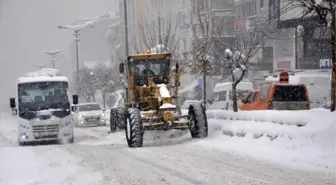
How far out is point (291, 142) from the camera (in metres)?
14.2

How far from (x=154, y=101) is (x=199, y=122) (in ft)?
6.71

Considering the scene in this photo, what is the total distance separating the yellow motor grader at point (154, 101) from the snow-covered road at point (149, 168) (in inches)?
30.4

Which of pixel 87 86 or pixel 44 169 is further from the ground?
pixel 44 169

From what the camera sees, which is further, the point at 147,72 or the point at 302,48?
the point at 302,48

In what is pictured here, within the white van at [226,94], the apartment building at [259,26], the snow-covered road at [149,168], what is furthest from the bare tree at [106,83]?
the snow-covered road at [149,168]

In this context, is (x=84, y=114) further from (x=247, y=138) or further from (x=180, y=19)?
(x=180, y=19)

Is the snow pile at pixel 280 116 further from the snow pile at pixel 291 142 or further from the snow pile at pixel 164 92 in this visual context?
the snow pile at pixel 164 92

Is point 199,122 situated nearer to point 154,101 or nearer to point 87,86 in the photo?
point 154,101

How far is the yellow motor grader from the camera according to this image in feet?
59.9

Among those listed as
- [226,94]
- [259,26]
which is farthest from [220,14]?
[226,94]

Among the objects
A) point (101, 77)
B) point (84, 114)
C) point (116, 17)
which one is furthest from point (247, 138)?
point (116, 17)

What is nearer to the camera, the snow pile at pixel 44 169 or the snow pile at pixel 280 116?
the snow pile at pixel 44 169

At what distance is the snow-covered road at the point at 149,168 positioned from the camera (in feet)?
36.0

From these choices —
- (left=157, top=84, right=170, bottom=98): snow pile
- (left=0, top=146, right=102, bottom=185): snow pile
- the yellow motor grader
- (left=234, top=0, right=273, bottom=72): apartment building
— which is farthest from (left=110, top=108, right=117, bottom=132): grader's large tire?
(left=234, top=0, right=273, bottom=72): apartment building
